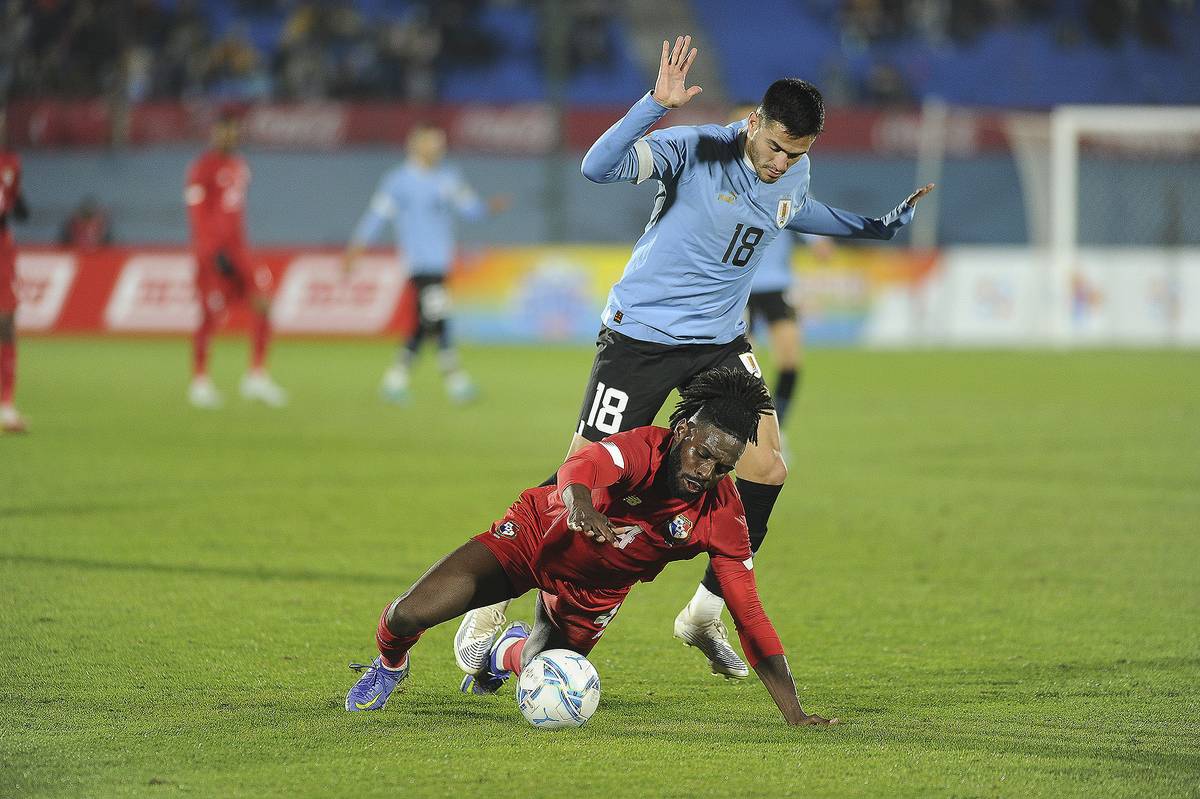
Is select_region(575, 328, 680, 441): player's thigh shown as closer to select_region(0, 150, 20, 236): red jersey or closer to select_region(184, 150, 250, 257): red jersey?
select_region(0, 150, 20, 236): red jersey

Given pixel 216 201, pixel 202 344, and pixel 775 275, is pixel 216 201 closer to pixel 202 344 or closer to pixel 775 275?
pixel 202 344

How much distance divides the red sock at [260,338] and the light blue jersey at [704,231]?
9.53 meters

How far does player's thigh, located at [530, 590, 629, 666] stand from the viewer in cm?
521

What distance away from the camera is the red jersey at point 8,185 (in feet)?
39.1

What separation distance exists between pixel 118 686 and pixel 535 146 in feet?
78.5

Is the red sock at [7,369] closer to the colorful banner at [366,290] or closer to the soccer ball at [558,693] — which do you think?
the soccer ball at [558,693]

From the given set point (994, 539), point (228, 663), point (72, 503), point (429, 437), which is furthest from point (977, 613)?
point (429, 437)

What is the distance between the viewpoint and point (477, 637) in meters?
5.31

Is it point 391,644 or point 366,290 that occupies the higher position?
point 391,644

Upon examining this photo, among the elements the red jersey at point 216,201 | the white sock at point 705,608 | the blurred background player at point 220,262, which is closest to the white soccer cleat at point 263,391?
the blurred background player at point 220,262

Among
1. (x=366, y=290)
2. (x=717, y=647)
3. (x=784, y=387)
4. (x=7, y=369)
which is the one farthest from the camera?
(x=366, y=290)

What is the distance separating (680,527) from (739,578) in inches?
10.7

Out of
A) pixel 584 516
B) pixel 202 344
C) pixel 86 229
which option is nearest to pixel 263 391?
pixel 202 344

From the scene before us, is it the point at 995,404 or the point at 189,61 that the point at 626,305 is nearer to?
the point at 995,404
